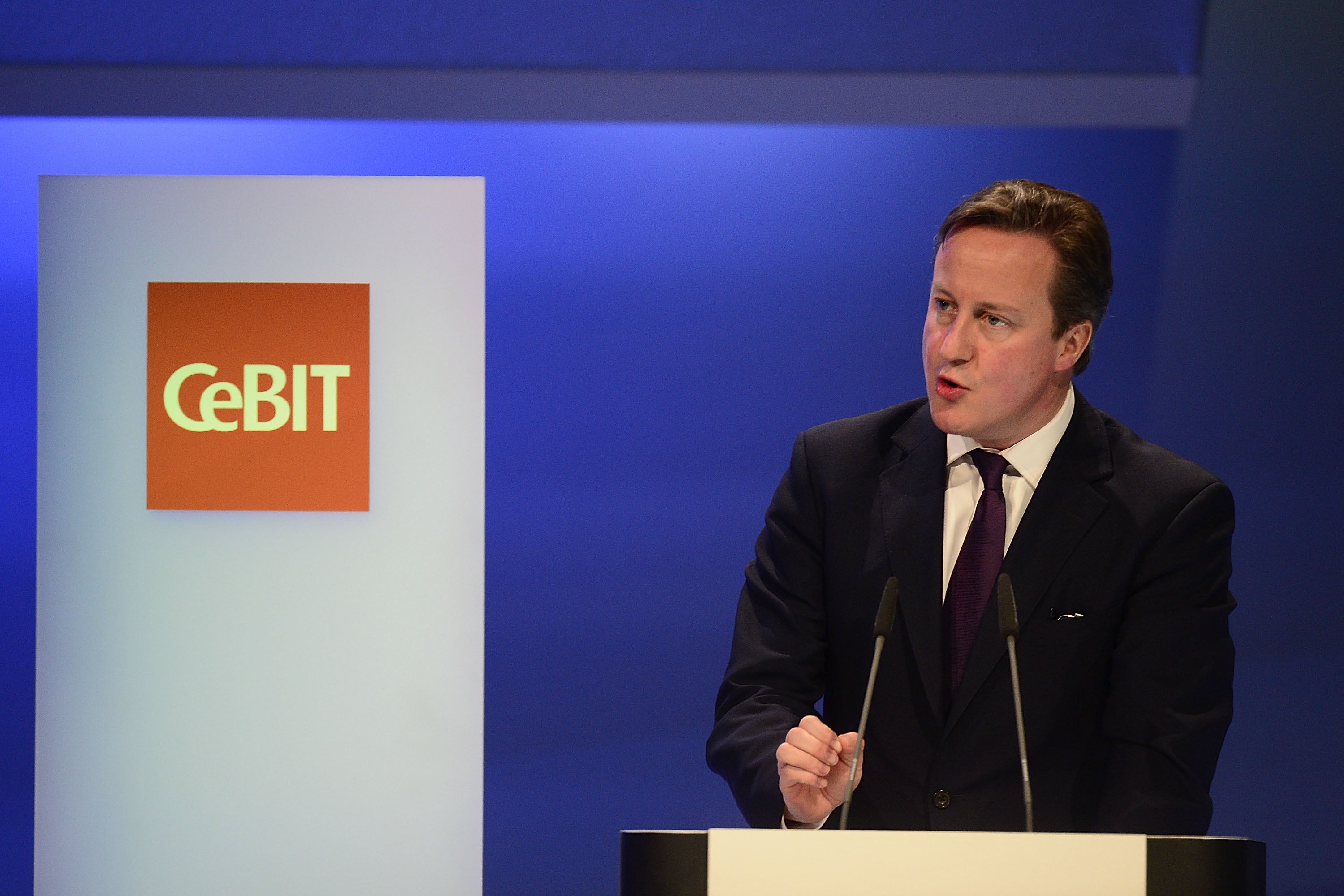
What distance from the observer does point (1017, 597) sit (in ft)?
6.22

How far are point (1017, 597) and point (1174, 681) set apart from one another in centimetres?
24

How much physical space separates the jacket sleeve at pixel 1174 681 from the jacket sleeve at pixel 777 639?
1.45ft

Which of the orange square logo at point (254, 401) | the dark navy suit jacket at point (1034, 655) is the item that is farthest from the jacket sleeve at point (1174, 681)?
the orange square logo at point (254, 401)

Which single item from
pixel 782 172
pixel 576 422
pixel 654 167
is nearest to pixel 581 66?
pixel 654 167

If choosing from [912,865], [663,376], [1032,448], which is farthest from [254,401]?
[912,865]

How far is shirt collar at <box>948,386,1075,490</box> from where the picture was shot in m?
1.98

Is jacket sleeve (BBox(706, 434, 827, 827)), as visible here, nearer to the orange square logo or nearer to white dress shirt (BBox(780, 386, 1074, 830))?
white dress shirt (BBox(780, 386, 1074, 830))

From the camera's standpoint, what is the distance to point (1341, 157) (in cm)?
373

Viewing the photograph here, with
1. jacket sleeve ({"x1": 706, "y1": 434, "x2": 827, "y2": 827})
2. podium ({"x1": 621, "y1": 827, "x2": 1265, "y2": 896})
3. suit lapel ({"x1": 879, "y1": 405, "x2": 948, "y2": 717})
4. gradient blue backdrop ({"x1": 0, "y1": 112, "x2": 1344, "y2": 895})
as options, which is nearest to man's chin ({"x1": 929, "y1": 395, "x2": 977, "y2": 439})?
suit lapel ({"x1": 879, "y1": 405, "x2": 948, "y2": 717})

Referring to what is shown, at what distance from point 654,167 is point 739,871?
108 inches

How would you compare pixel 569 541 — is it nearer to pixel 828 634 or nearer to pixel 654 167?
pixel 654 167

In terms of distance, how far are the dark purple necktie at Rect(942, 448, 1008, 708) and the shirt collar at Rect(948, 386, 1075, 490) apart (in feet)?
0.16

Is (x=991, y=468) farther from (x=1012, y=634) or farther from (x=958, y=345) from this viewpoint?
(x=1012, y=634)

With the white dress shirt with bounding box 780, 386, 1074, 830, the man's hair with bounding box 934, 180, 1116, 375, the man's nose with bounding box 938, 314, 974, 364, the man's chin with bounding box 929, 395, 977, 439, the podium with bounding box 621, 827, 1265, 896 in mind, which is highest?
the man's hair with bounding box 934, 180, 1116, 375
